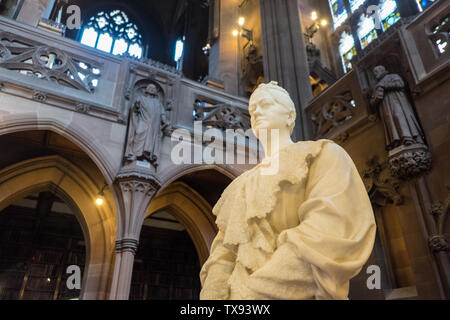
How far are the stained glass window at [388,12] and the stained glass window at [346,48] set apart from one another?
1.75 m

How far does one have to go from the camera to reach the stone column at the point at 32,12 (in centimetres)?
685

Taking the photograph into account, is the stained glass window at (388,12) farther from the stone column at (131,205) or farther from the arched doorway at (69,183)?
the arched doorway at (69,183)

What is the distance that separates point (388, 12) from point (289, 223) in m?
8.21

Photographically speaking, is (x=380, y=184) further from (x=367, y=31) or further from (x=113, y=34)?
(x=113, y=34)

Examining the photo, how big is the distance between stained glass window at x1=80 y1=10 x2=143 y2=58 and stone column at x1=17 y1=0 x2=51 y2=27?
752 cm

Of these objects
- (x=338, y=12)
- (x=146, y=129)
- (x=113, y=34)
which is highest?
(x=113, y=34)

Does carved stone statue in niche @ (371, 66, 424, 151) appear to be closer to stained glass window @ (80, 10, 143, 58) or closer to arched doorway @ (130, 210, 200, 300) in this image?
arched doorway @ (130, 210, 200, 300)

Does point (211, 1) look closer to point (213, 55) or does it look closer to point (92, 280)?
point (213, 55)

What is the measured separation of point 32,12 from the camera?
23.2 ft

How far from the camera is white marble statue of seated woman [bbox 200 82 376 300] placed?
3.21 ft

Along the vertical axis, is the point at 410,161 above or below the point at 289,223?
above

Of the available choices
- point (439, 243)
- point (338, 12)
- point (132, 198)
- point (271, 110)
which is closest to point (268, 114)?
point (271, 110)

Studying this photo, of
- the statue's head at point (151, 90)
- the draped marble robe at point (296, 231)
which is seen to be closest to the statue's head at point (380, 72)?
the statue's head at point (151, 90)

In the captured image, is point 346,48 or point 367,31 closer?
point 367,31
